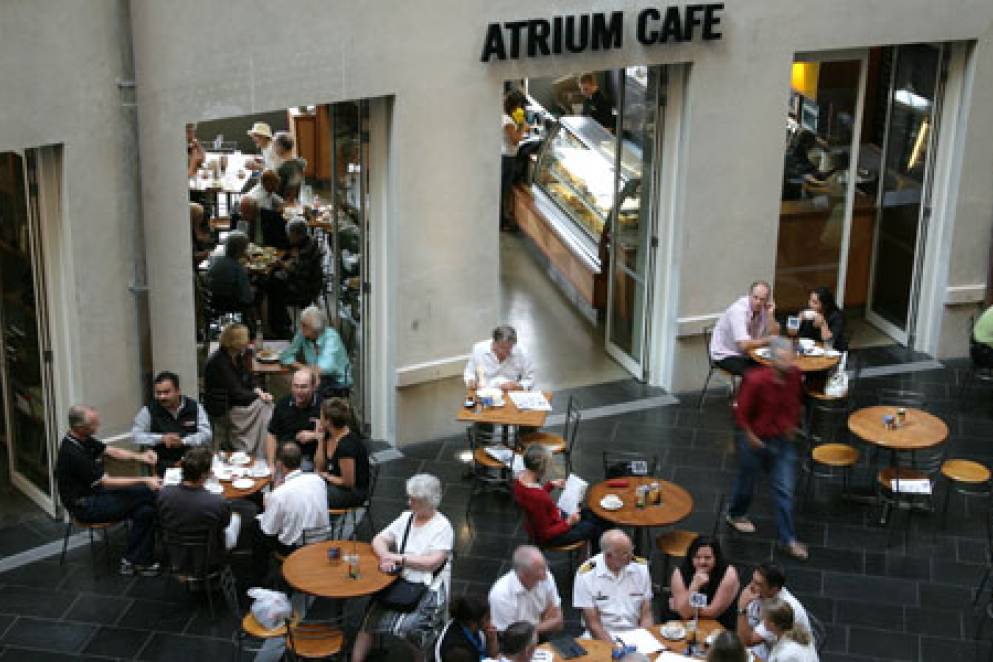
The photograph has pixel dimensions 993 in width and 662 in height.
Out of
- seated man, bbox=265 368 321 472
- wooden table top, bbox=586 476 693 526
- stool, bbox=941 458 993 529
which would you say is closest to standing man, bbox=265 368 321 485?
seated man, bbox=265 368 321 472

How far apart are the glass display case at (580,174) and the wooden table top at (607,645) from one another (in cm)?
733

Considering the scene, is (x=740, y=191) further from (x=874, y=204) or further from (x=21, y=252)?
(x=21, y=252)

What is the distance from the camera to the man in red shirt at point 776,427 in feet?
34.4

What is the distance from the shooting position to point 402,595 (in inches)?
357

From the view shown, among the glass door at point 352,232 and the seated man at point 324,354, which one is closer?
the seated man at point 324,354

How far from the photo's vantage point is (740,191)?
44.3ft

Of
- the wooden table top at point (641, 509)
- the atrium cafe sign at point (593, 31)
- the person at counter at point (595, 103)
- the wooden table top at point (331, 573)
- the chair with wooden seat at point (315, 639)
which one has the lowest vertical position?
the chair with wooden seat at point (315, 639)

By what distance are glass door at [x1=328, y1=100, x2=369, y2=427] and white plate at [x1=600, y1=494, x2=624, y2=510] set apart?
319 centimetres

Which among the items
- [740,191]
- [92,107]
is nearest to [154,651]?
[92,107]

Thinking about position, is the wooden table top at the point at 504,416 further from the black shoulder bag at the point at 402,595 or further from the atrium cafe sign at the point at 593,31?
the atrium cafe sign at the point at 593,31

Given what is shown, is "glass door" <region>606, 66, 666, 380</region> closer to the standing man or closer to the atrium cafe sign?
the atrium cafe sign

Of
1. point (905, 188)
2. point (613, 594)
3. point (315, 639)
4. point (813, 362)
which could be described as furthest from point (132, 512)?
point (905, 188)

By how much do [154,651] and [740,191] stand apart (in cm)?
705

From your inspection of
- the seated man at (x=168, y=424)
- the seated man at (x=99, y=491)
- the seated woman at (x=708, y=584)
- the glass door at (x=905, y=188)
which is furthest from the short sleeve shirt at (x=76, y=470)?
the glass door at (x=905, y=188)
